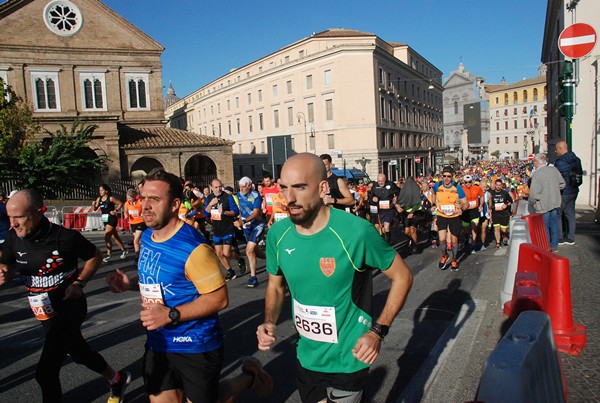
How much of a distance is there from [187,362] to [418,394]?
2.03m

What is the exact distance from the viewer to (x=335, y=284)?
2633 mm

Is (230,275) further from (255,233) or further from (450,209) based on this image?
(450,209)

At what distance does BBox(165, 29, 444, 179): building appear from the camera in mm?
52375

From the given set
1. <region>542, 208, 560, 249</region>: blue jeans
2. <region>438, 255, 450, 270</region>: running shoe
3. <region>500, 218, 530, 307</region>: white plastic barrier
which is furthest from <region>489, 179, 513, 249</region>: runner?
<region>500, 218, 530, 307</region>: white plastic barrier

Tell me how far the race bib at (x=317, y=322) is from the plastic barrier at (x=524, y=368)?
0.86 m

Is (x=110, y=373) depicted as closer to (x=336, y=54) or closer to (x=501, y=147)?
(x=336, y=54)

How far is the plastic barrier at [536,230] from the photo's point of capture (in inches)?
274

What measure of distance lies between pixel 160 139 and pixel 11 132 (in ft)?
31.2

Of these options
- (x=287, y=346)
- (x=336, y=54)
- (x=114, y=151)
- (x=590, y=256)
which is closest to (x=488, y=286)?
(x=590, y=256)

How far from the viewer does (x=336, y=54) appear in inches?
2040

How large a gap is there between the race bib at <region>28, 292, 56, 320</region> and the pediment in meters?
35.6

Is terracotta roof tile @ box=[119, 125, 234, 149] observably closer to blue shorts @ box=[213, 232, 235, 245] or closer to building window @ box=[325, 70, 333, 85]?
blue shorts @ box=[213, 232, 235, 245]

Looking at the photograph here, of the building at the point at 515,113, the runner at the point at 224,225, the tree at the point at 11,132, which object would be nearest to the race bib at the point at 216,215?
the runner at the point at 224,225

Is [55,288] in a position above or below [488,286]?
above
